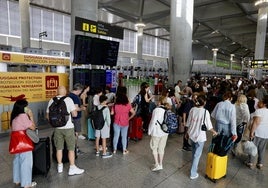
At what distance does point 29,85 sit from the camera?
5738 mm

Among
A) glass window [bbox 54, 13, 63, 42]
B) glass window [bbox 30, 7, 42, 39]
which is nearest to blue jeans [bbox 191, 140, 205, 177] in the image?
glass window [bbox 30, 7, 42, 39]

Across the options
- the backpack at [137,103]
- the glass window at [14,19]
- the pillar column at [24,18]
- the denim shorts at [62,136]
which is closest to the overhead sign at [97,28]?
the backpack at [137,103]

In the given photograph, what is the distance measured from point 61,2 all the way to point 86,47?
19.0 meters

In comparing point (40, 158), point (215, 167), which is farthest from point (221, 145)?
point (40, 158)

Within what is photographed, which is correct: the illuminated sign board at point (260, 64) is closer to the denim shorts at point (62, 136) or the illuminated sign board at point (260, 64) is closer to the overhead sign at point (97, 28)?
the overhead sign at point (97, 28)

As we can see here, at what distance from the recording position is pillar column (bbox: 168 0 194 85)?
377 inches

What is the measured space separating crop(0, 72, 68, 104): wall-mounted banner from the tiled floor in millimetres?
1430

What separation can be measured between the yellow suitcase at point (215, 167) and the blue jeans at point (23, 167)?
2.98 meters

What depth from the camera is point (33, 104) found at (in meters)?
5.91

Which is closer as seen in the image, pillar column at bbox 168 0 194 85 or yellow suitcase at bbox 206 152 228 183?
yellow suitcase at bbox 206 152 228 183

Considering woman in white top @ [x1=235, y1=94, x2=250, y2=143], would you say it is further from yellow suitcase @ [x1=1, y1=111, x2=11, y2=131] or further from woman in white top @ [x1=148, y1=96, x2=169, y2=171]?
yellow suitcase @ [x1=1, y1=111, x2=11, y2=131]

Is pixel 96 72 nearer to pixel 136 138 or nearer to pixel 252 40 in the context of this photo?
pixel 136 138

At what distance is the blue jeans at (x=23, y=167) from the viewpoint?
2.97 metres

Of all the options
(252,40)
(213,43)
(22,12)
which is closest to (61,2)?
(22,12)
